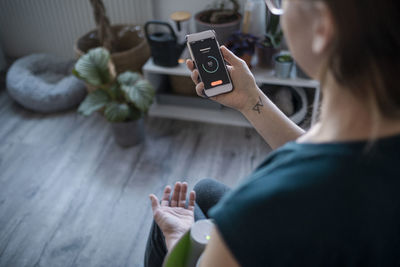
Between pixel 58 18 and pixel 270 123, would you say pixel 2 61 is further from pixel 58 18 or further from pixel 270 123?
pixel 270 123

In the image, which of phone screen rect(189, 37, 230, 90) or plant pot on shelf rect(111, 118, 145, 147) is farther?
plant pot on shelf rect(111, 118, 145, 147)

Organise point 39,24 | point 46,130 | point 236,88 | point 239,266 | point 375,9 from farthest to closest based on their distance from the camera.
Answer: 1. point 39,24
2. point 46,130
3. point 236,88
4. point 239,266
5. point 375,9

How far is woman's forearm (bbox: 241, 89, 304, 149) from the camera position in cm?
82

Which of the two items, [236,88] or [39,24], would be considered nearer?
[236,88]

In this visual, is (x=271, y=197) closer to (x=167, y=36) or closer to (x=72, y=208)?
(x=72, y=208)

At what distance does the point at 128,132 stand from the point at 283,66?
820 mm

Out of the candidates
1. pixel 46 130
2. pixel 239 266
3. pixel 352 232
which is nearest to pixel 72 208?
pixel 46 130

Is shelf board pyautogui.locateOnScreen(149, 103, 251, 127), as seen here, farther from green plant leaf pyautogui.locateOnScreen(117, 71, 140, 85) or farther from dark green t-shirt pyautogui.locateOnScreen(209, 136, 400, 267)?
dark green t-shirt pyautogui.locateOnScreen(209, 136, 400, 267)

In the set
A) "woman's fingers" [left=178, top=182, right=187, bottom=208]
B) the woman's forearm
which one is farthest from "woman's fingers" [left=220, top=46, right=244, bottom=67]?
"woman's fingers" [left=178, top=182, right=187, bottom=208]

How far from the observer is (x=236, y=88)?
916mm

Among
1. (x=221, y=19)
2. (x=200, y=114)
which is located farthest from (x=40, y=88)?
(x=221, y=19)

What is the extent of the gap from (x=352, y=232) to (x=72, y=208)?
1.32m

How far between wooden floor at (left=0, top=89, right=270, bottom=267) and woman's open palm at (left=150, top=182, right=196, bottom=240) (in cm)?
53

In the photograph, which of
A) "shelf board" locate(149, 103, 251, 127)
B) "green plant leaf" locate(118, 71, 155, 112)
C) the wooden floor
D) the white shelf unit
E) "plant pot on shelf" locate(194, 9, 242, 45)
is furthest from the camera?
"shelf board" locate(149, 103, 251, 127)
